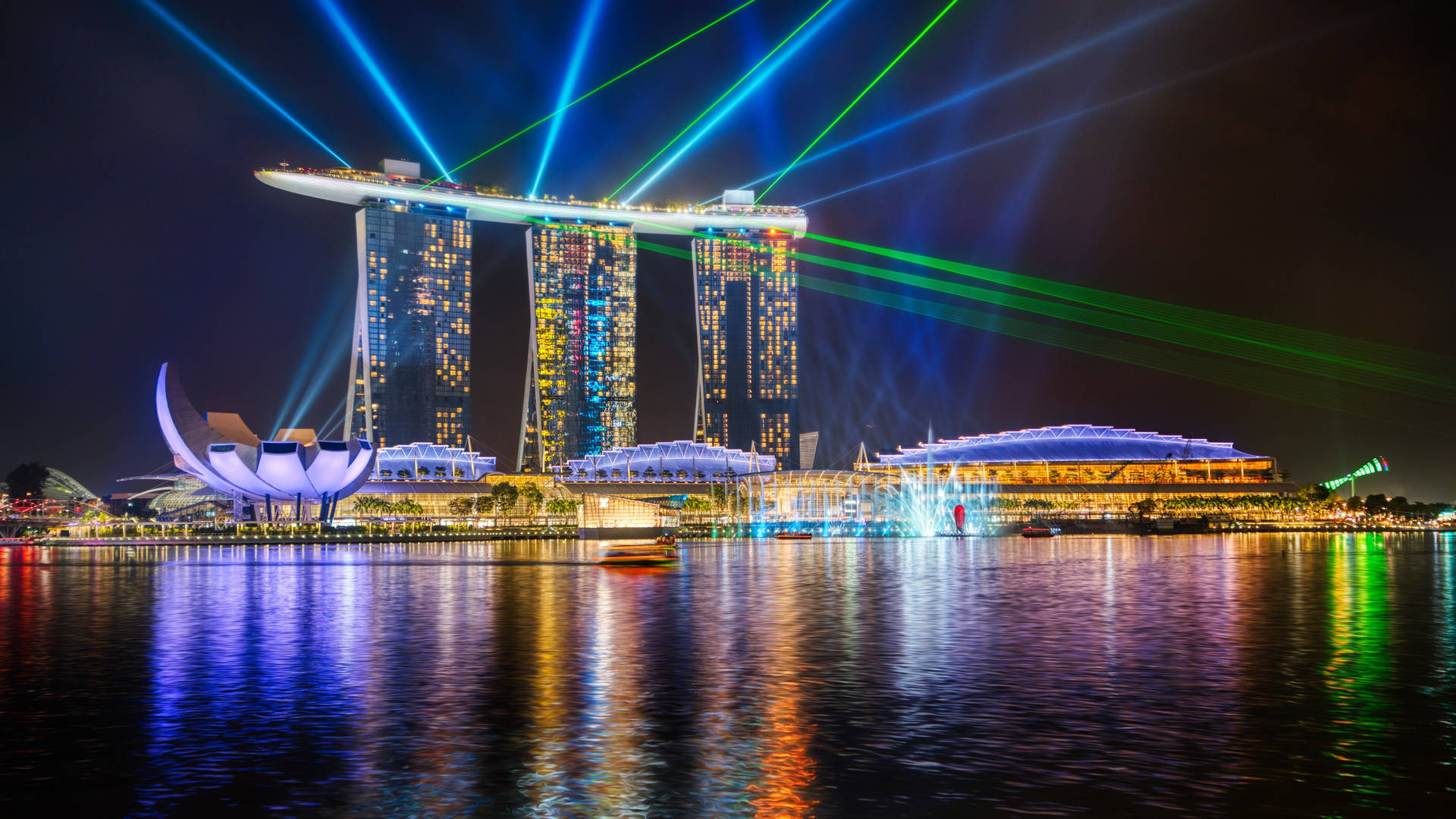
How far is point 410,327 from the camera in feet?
591

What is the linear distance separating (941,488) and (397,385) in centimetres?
8605

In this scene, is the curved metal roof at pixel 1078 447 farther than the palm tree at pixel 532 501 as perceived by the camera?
Yes

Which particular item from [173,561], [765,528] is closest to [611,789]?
[173,561]

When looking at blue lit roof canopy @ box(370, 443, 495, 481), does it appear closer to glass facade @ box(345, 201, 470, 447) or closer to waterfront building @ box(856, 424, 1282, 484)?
glass facade @ box(345, 201, 470, 447)

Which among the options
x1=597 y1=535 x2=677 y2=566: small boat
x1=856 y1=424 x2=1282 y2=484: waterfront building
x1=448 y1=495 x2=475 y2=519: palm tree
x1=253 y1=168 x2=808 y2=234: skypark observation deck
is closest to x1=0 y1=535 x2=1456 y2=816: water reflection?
x1=597 y1=535 x2=677 y2=566: small boat

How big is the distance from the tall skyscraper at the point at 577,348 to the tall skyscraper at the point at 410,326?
1236cm

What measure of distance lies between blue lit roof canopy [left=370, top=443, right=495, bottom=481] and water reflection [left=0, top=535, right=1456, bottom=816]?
426 feet

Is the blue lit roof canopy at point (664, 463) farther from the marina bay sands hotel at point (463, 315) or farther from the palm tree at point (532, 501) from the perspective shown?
the palm tree at point (532, 501)

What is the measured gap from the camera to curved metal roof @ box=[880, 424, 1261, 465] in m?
168

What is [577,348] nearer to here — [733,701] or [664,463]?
[664,463]

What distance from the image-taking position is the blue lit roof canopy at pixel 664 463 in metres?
181

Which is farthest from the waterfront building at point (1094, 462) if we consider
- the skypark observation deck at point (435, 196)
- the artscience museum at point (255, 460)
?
the artscience museum at point (255, 460)

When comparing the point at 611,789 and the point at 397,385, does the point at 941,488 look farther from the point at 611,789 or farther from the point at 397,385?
the point at 611,789

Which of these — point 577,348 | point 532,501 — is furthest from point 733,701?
point 577,348
